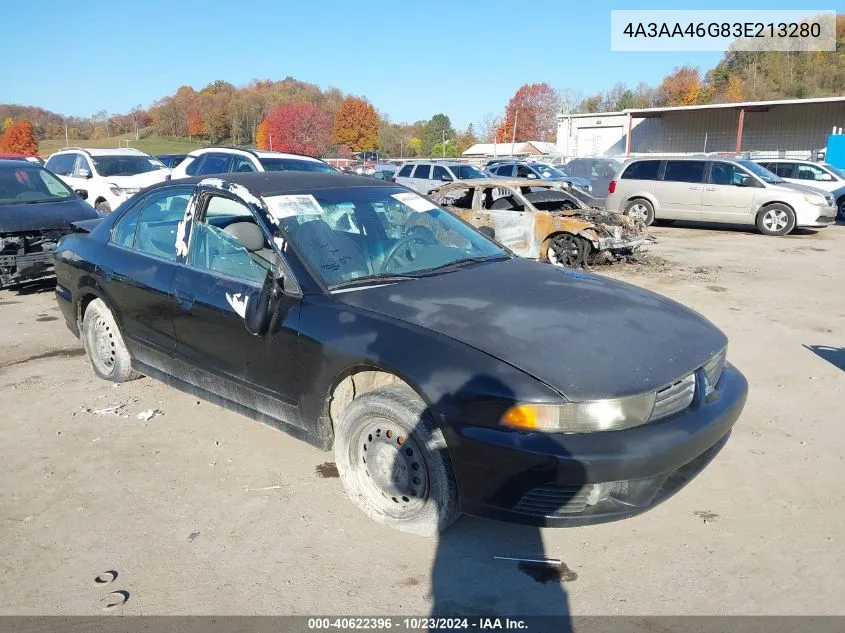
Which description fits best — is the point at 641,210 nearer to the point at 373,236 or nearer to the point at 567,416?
the point at 373,236

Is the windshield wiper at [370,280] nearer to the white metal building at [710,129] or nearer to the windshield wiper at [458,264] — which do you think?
the windshield wiper at [458,264]

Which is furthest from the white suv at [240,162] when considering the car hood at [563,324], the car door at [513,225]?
the car hood at [563,324]

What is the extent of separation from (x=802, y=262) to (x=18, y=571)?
11.8 m

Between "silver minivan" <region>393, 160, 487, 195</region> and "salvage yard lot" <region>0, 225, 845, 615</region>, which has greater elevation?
"silver minivan" <region>393, 160, 487, 195</region>

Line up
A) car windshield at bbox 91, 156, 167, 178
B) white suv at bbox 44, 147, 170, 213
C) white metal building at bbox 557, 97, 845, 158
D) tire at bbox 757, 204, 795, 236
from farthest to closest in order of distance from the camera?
white metal building at bbox 557, 97, 845, 158
tire at bbox 757, 204, 795, 236
car windshield at bbox 91, 156, 167, 178
white suv at bbox 44, 147, 170, 213

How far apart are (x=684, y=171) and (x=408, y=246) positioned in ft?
44.2

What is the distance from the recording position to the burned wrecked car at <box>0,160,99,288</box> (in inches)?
303

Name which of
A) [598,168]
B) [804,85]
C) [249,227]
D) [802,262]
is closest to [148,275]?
[249,227]

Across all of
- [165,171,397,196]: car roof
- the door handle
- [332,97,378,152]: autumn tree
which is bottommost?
the door handle

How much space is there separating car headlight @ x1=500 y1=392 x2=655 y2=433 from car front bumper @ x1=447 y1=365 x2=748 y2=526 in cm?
3

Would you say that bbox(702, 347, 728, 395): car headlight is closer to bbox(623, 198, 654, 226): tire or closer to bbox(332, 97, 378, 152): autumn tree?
bbox(623, 198, 654, 226): tire

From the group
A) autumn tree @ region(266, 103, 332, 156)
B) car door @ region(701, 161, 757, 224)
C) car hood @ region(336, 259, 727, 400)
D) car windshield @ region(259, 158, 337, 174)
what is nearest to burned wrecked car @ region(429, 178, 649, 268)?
car windshield @ region(259, 158, 337, 174)

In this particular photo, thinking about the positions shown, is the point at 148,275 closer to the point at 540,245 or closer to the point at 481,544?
the point at 481,544

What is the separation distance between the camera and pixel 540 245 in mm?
Answer: 10078
